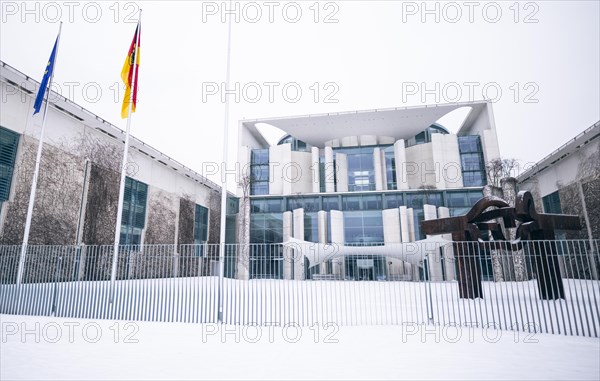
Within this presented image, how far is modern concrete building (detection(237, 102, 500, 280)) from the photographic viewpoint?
1283 inches

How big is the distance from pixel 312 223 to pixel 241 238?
7431 millimetres

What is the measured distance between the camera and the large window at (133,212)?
28156mm

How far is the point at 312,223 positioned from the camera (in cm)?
3434

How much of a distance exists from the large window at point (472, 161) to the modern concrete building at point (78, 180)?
2920 cm

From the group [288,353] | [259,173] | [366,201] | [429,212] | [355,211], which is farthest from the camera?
[259,173]

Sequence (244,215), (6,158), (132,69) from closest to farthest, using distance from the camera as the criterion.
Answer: (132,69), (6,158), (244,215)

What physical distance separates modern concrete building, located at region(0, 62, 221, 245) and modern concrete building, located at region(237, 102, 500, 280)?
25.4 feet

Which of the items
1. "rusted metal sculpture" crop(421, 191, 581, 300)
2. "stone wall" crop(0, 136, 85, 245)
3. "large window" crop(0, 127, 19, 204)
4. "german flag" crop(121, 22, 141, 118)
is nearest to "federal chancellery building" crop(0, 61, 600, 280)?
"stone wall" crop(0, 136, 85, 245)

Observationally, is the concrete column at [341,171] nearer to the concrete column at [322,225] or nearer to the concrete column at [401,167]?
the concrete column at [322,225]

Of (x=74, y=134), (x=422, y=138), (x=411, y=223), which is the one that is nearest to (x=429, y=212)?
(x=411, y=223)

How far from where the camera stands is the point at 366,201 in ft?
113

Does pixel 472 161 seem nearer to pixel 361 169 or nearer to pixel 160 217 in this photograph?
pixel 361 169

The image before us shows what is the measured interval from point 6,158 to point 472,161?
38.2 metres

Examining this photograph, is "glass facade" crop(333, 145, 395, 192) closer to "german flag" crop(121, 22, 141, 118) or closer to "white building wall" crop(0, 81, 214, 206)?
"white building wall" crop(0, 81, 214, 206)
